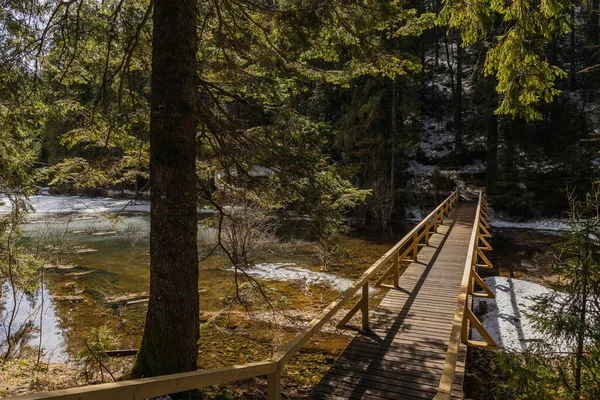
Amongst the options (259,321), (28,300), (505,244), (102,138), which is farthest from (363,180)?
(102,138)

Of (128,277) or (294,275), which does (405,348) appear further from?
(128,277)

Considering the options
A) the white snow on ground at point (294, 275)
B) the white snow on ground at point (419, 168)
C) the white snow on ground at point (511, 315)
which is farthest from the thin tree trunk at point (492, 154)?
the white snow on ground at point (294, 275)

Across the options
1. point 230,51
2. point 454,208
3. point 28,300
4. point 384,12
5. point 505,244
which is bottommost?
point 28,300

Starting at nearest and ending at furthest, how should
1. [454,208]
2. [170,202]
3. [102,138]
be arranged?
[170,202] < [102,138] < [454,208]

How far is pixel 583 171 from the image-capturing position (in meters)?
21.4

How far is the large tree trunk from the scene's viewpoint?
4.28m

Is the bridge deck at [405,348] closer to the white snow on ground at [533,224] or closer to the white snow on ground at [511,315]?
the white snow on ground at [511,315]

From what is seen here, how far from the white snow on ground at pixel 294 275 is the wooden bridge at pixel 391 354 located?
420 centimetres

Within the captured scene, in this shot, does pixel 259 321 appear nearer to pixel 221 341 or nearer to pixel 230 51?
pixel 221 341

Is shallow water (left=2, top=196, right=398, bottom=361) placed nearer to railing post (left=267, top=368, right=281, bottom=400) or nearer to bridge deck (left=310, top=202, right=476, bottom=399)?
bridge deck (left=310, top=202, right=476, bottom=399)

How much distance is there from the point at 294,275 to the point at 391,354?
335 inches

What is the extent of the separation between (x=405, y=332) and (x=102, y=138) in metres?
5.58

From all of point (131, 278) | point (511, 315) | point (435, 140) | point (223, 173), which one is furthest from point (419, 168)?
point (223, 173)

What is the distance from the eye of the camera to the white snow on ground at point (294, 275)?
1299 cm
